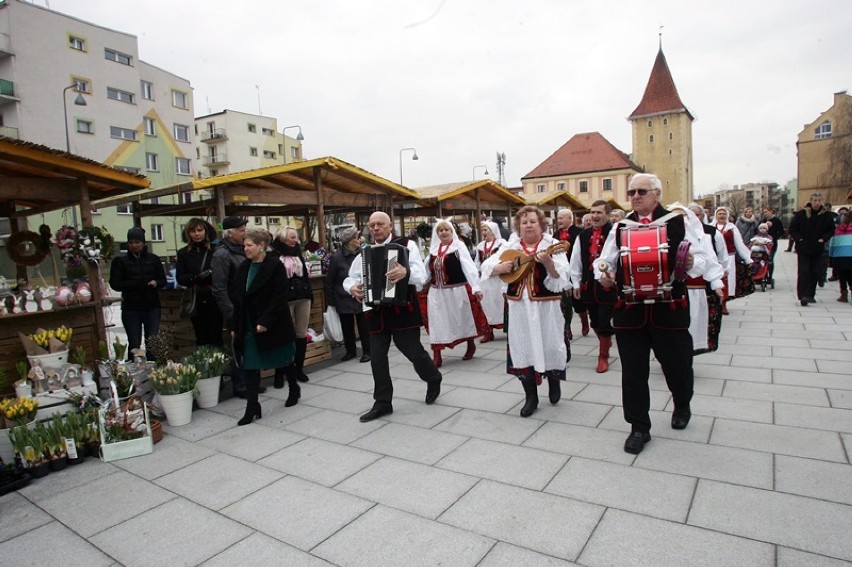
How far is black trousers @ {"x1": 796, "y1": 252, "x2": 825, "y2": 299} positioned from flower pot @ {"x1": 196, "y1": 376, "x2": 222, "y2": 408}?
1040cm

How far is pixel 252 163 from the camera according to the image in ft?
179

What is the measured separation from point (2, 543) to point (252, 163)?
181ft

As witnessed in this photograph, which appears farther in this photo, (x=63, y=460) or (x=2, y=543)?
(x=63, y=460)

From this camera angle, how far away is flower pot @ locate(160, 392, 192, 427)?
5168 millimetres

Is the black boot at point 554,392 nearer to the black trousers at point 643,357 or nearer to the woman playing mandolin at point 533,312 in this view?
the woman playing mandolin at point 533,312

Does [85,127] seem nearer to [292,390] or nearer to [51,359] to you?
[51,359]

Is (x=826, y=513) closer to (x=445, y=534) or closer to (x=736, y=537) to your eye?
(x=736, y=537)

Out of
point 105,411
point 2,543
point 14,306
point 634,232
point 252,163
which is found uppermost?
point 252,163

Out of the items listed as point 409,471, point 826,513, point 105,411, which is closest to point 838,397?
point 826,513

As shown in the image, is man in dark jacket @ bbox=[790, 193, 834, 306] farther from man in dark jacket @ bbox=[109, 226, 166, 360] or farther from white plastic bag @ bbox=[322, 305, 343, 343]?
man in dark jacket @ bbox=[109, 226, 166, 360]

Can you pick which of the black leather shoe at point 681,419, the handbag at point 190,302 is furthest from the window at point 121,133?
the black leather shoe at point 681,419

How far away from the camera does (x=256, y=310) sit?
5.14 meters

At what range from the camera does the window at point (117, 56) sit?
34.7m

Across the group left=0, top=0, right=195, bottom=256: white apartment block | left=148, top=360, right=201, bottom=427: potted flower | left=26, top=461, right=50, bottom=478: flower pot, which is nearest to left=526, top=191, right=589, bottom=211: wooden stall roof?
left=148, top=360, right=201, bottom=427: potted flower
